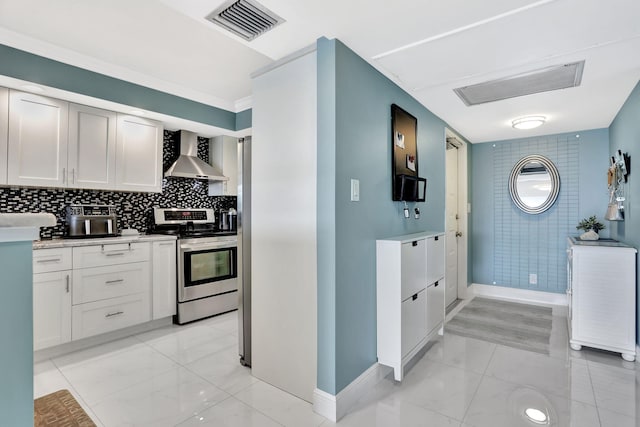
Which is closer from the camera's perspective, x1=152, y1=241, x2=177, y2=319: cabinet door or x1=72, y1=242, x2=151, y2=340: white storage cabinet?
x1=72, y1=242, x2=151, y2=340: white storage cabinet

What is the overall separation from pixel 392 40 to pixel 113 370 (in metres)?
3.07

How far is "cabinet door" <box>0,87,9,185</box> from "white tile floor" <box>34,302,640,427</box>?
1.56 meters

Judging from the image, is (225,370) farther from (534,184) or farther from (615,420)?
(534,184)

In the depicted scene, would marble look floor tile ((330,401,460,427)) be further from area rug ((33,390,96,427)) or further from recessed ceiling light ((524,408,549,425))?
area rug ((33,390,96,427))

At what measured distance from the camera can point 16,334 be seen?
2.87ft

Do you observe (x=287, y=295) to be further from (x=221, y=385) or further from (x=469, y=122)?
(x=469, y=122)

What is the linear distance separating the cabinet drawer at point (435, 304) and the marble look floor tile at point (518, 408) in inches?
23.4

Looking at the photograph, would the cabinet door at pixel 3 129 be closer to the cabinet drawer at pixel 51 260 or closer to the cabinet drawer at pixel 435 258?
the cabinet drawer at pixel 51 260

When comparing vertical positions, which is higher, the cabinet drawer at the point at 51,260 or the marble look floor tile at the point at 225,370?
the cabinet drawer at the point at 51,260

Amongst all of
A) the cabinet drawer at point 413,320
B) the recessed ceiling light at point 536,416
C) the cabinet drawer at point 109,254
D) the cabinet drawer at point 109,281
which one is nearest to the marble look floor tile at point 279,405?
the cabinet drawer at point 413,320

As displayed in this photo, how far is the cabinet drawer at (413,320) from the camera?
2250mm

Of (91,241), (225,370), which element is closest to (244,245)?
(225,370)

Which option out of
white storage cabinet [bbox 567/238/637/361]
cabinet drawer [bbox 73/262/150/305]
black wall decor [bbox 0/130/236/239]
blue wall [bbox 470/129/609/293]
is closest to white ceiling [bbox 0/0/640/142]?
blue wall [bbox 470/129/609/293]

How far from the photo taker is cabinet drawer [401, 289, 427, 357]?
225cm
